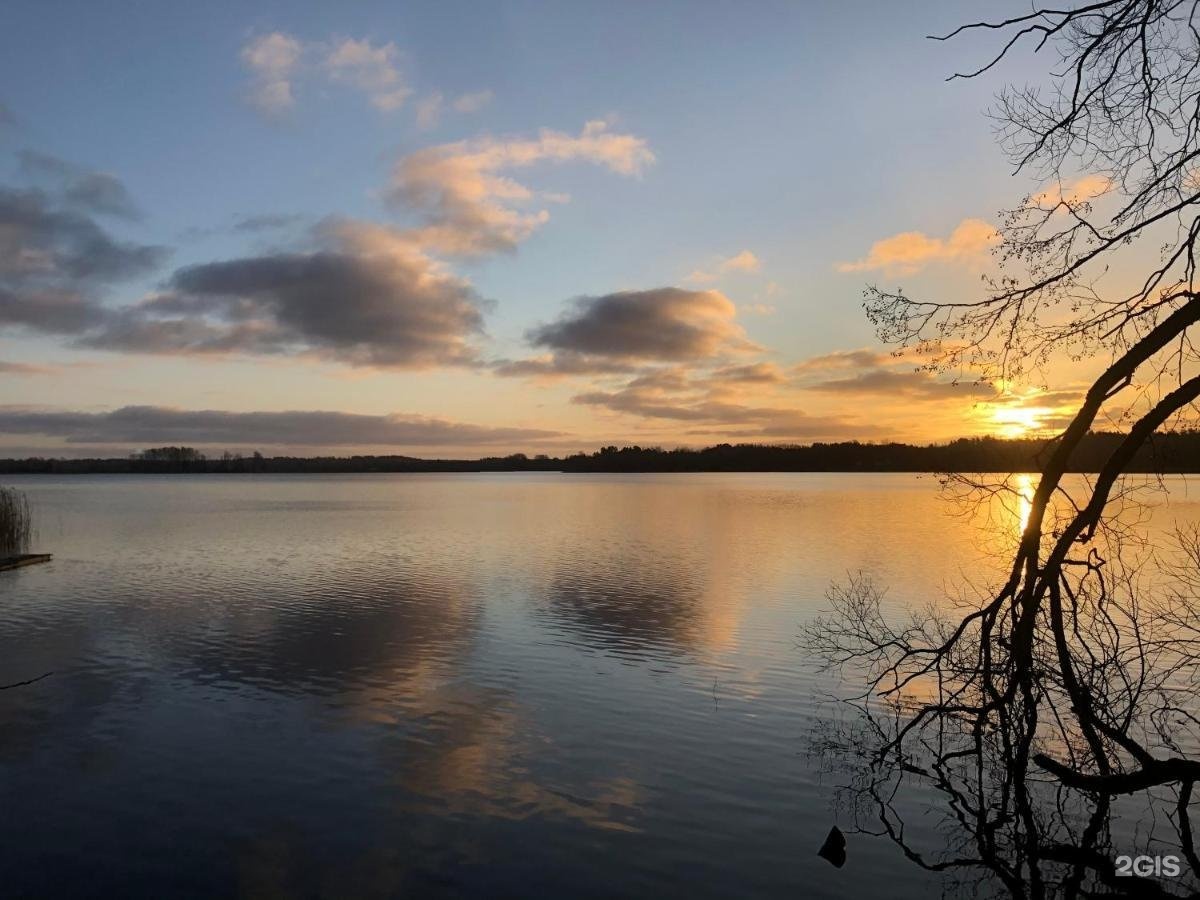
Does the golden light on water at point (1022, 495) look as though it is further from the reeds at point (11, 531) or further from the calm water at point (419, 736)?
the reeds at point (11, 531)

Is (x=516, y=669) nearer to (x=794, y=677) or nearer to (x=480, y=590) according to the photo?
(x=794, y=677)

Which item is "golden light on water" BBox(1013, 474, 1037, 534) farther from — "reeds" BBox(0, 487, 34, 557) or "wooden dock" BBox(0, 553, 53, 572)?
"reeds" BBox(0, 487, 34, 557)

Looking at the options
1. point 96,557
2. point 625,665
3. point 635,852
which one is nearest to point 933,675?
point 625,665

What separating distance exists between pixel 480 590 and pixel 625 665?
10404 mm

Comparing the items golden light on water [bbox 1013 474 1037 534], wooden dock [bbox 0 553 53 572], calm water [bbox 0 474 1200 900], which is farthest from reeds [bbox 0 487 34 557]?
golden light on water [bbox 1013 474 1037 534]

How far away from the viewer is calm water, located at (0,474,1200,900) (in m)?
8.38

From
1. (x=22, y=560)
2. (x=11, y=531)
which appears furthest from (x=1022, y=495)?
(x=11, y=531)

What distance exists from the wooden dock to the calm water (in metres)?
1.13

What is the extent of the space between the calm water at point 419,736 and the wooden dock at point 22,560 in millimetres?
1131

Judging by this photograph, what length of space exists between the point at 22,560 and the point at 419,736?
26.6 metres

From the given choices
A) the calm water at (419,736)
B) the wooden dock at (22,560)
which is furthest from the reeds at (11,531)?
the calm water at (419,736)

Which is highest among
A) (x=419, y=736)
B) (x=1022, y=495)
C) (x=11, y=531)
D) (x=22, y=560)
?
(x=1022, y=495)

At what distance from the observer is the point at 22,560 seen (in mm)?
30656

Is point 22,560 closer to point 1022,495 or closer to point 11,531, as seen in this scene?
point 11,531
